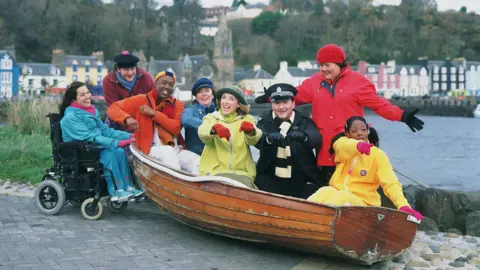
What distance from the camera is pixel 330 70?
651cm

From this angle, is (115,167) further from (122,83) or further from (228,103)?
(228,103)

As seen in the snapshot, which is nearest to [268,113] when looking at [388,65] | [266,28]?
[388,65]

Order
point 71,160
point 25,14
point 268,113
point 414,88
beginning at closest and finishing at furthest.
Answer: point 268,113, point 71,160, point 25,14, point 414,88

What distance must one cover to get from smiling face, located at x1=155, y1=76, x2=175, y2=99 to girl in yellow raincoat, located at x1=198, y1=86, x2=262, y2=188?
1.14 metres

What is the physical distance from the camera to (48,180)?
7348 mm

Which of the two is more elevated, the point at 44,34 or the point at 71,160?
the point at 44,34

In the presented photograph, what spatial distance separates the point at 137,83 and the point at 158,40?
102 m

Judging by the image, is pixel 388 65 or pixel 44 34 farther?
pixel 388 65

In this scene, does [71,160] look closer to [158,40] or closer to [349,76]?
[349,76]

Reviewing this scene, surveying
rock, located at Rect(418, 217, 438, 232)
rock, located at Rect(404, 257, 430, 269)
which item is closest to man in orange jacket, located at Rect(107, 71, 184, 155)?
rock, located at Rect(404, 257, 430, 269)

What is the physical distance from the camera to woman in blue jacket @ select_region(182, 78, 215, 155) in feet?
23.5

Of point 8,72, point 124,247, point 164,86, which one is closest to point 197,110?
point 164,86

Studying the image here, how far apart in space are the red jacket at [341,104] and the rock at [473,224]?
3931 millimetres

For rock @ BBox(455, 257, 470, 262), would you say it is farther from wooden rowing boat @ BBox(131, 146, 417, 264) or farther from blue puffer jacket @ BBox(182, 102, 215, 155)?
blue puffer jacket @ BBox(182, 102, 215, 155)
